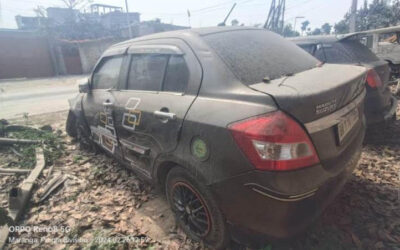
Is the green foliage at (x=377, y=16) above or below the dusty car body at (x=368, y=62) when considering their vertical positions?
above

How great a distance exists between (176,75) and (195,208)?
1.16 meters

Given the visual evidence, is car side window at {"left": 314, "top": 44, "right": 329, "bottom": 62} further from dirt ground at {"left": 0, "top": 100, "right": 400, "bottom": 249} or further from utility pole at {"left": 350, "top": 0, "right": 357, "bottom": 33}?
utility pole at {"left": 350, "top": 0, "right": 357, "bottom": 33}

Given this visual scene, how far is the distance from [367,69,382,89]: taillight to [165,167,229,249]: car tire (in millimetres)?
2691

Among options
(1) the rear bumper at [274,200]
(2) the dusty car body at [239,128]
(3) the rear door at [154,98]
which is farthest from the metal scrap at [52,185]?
(1) the rear bumper at [274,200]

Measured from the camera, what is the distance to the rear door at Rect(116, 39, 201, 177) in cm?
204

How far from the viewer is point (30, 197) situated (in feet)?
10.1

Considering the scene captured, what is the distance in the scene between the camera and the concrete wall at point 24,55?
73.8 ft

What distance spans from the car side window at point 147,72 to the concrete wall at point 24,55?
26.4 metres

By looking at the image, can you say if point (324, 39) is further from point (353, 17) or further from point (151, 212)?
point (353, 17)

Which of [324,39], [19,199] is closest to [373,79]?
[324,39]

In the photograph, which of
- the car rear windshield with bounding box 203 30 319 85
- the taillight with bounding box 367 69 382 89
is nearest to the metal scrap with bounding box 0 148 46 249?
the car rear windshield with bounding box 203 30 319 85

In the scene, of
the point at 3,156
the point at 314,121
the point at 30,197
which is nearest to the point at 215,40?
the point at 314,121

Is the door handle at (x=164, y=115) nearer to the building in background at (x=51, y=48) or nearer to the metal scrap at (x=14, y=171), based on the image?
the metal scrap at (x=14, y=171)

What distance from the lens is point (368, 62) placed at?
11.7 feet
